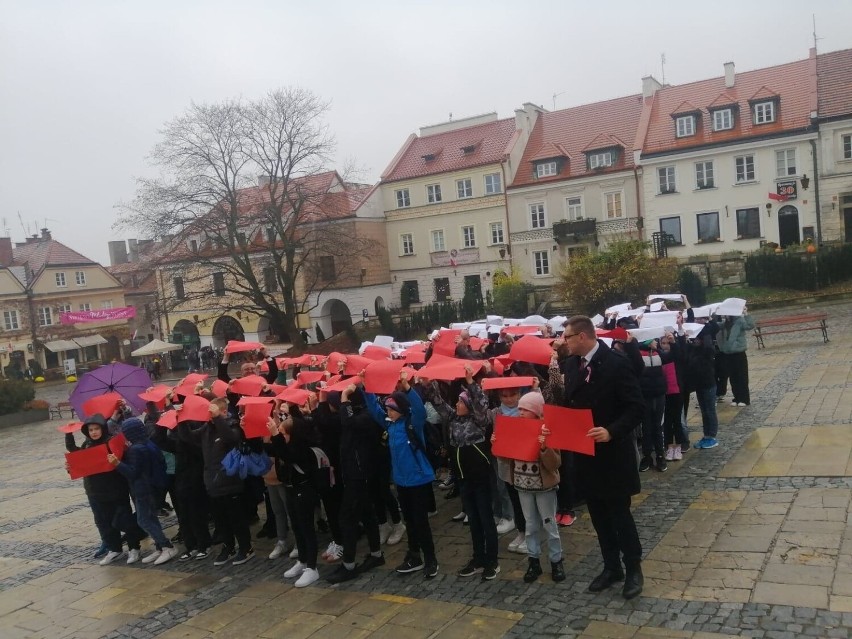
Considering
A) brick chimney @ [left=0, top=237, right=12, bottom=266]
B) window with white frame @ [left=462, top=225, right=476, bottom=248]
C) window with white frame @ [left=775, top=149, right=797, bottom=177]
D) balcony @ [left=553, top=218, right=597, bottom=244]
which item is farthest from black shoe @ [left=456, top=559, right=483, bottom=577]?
brick chimney @ [left=0, top=237, right=12, bottom=266]

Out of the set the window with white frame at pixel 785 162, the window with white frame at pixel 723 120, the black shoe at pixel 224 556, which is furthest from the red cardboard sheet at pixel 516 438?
the window with white frame at pixel 723 120

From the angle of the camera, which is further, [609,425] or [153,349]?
[153,349]

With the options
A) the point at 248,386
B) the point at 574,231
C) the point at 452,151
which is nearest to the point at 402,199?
the point at 452,151

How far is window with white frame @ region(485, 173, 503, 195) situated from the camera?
46513mm

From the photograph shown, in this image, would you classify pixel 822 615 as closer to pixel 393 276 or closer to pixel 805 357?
pixel 805 357

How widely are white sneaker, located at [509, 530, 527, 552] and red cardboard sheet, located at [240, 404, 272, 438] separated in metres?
2.67

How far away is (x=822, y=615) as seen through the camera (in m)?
5.03

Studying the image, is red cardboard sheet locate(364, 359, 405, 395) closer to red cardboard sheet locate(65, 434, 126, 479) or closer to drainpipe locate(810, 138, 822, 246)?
red cardboard sheet locate(65, 434, 126, 479)

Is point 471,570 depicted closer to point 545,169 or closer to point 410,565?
point 410,565

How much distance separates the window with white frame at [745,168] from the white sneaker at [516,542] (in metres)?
36.7

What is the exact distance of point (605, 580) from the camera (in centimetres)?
588

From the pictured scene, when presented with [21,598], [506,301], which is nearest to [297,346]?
[506,301]

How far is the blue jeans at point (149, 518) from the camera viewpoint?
27.0ft

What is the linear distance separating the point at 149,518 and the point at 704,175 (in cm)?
3847
